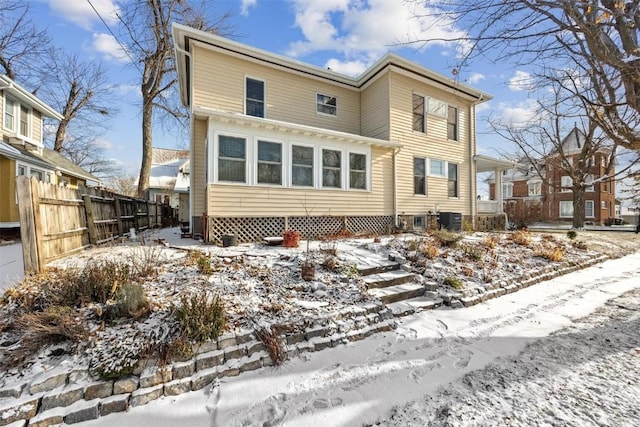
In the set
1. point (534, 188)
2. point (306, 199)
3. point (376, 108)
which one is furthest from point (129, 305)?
point (534, 188)

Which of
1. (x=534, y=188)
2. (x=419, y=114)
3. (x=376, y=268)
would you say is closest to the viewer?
(x=376, y=268)

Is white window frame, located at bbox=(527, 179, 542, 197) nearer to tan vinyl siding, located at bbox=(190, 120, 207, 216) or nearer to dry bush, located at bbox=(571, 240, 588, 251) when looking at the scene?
dry bush, located at bbox=(571, 240, 588, 251)

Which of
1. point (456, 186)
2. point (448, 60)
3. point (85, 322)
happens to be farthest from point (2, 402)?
point (456, 186)

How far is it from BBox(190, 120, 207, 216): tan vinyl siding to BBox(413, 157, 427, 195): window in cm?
815

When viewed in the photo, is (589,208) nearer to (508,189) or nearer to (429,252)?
(508,189)

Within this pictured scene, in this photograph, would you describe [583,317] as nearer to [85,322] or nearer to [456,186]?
[85,322]

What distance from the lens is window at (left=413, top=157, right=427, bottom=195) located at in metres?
11.6

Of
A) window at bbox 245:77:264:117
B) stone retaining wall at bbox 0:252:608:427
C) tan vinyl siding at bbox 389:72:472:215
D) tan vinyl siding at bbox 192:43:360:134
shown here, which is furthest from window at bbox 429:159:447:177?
stone retaining wall at bbox 0:252:608:427

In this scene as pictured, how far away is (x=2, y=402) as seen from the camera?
86.3 inches

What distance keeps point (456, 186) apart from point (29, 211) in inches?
540

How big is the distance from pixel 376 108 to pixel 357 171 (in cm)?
317

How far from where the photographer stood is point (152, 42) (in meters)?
16.2

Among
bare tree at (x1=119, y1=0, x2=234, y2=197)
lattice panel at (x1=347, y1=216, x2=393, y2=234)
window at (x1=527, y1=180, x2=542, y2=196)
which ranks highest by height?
bare tree at (x1=119, y1=0, x2=234, y2=197)

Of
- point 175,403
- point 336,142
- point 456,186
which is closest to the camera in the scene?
point 175,403
